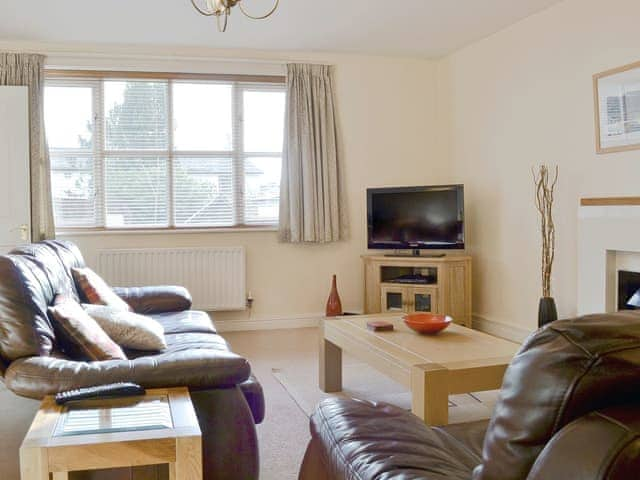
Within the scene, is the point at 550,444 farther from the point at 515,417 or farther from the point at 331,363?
the point at 331,363

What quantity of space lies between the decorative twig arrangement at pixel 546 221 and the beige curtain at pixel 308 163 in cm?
186

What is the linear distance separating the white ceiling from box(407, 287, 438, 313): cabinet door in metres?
2.10

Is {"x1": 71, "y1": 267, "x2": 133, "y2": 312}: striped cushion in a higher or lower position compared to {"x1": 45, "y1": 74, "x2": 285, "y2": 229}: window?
lower

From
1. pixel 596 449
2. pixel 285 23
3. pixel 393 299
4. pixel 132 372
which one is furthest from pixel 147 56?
pixel 596 449

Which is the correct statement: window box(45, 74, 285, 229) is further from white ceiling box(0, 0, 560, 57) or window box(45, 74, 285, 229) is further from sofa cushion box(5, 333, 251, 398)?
sofa cushion box(5, 333, 251, 398)

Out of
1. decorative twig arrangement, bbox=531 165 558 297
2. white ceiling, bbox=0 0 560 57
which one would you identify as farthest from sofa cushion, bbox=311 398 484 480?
white ceiling, bbox=0 0 560 57

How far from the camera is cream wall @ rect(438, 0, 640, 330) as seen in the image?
4137mm

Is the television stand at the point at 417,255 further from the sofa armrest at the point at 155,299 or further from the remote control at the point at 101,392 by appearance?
the remote control at the point at 101,392

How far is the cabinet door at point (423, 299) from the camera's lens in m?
5.29

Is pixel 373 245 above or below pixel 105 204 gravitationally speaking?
below

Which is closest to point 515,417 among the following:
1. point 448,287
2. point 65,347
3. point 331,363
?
point 65,347

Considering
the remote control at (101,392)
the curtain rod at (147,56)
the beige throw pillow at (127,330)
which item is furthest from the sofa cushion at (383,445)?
the curtain rod at (147,56)

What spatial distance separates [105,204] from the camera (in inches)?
216

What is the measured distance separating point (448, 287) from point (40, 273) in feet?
11.3
